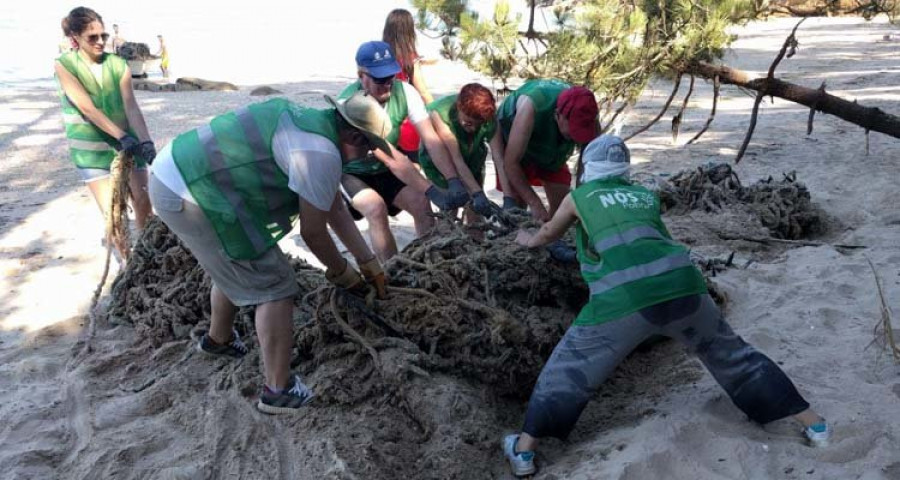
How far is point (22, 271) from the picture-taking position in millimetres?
5414

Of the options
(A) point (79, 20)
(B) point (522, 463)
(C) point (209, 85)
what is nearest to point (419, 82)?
(A) point (79, 20)

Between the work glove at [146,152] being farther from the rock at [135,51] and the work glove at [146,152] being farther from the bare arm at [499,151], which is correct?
the rock at [135,51]

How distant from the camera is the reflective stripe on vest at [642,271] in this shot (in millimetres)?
2752

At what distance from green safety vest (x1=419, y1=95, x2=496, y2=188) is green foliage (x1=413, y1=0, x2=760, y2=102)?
1.12 metres

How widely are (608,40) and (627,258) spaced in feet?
10.1

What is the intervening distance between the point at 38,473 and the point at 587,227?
2.26 meters

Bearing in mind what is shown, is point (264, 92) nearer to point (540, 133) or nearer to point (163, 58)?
point (163, 58)

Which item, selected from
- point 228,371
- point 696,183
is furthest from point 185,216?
point 696,183

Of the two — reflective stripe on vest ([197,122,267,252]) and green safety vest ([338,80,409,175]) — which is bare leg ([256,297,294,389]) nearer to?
reflective stripe on vest ([197,122,267,252])

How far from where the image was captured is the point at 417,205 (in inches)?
176

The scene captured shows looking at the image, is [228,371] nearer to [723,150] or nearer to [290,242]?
[290,242]

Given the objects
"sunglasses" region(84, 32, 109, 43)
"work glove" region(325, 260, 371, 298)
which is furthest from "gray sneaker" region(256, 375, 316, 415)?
"sunglasses" region(84, 32, 109, 43)

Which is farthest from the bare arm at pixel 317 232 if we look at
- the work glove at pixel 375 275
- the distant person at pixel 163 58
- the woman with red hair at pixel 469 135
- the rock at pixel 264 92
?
the distant person at pixel 163 58

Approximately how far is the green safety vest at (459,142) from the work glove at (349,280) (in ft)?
3.85
